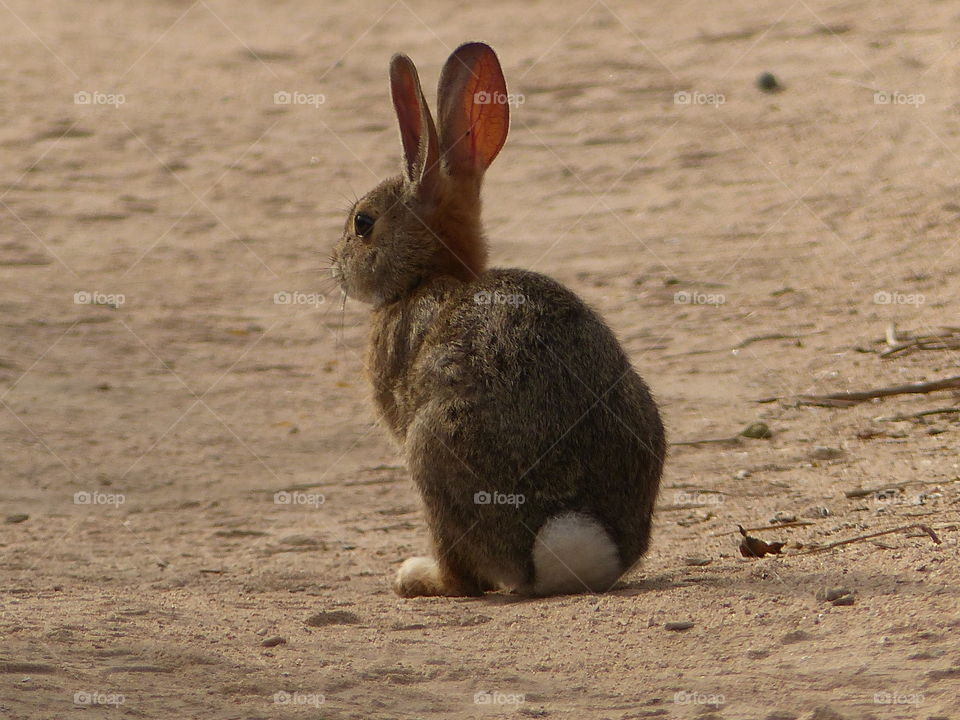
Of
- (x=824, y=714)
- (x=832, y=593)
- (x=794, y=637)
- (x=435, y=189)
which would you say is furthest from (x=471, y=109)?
(x=824, y=714)

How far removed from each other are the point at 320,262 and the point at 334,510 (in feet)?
11.5

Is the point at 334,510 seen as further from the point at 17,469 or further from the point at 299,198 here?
the point at 299,198

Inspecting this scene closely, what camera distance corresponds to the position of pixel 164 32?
14.8 metres

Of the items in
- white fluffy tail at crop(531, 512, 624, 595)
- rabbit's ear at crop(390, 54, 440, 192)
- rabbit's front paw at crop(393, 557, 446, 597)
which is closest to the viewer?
white fluffy tail at crop(531, 512, 624, 595)

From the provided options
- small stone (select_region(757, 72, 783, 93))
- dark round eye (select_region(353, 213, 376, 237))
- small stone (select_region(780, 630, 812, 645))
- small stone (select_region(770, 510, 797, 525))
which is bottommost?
small stone (select_region(780, 630, 812, 645))

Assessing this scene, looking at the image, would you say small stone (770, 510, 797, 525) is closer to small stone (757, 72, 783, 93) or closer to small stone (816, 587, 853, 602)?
small stone (816, 587, 853, 602)

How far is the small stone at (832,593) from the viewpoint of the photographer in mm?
4652

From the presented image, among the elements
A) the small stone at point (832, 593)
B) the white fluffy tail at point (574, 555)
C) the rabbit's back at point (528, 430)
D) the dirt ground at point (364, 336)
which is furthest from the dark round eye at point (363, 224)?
the small stone at point (832, 593)

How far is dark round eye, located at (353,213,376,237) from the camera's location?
6.29 m

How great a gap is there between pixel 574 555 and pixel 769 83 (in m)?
7.46

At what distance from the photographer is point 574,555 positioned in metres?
5.15

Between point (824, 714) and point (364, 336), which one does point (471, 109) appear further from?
Result: point (364, 336)

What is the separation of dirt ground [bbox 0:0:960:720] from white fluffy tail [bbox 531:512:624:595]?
15 centimetres

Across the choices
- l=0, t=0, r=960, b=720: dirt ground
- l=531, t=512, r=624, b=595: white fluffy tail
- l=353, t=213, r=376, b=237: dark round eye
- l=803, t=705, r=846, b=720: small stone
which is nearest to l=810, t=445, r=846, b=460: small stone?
l=0, t=0, r=960, b=720: dirt ground
